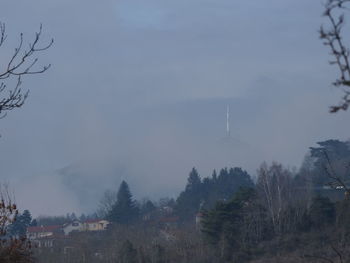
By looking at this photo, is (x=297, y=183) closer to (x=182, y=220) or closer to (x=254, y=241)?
(x=182, y=220)

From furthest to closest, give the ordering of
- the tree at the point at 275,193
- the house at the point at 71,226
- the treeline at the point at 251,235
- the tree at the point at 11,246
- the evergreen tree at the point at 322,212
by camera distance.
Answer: the house at the point at 71,226
the tree at the point at 275,193
the evergreen tree at the point at 322,212
the treeline at the point at 251,235
the tree at the point at 11,246

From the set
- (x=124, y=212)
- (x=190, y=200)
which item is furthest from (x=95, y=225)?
(x=190, y=200)

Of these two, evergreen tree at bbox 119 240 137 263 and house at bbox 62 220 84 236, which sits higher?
house at bbox 62 220 84 236

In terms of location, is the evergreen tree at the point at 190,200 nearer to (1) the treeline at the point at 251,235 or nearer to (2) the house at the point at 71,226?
(2) the house at the point at 71,226

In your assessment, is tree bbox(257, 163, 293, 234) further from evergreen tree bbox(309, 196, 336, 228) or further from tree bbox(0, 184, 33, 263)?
tree bbox(0, 184, 33, 263)

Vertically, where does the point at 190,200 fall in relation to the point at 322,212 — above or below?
above

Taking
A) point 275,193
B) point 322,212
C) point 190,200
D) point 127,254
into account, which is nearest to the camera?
point 127,254

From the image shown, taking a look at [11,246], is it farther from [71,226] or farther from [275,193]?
[71,226]

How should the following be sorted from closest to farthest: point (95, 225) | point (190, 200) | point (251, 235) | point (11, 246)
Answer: point (11, 246), point (251, 235), point (95, 225), point (190, 200)

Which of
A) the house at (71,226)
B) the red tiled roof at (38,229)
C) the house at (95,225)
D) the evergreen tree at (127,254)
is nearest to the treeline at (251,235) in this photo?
the evergreen tree at (127,254)

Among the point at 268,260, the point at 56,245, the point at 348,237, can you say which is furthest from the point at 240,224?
the point at 56,245

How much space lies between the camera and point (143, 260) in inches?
1297

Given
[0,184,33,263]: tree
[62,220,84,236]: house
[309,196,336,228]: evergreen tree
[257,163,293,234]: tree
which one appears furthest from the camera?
[62,220,84,236]: house

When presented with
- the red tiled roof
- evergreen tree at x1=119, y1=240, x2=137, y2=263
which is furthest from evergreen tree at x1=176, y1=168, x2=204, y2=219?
evergreen tree at x1=119, y1=240, x2=137, y2=263
